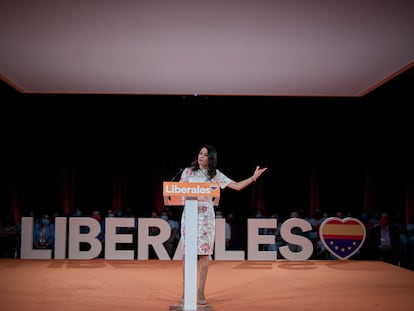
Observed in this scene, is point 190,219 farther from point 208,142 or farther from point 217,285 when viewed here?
point 208,142

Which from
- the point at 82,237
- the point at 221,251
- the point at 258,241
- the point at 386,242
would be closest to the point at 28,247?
the point at 82,237

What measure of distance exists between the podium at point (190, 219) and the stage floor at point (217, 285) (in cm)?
53

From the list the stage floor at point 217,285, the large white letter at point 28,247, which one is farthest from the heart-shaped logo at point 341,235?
A: the large white letter at point 28,247

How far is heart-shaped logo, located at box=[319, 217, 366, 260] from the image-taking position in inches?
293

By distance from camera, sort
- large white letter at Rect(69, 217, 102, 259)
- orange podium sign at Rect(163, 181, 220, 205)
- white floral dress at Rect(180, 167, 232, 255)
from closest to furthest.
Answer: orange podium sign at Rect(163, 181, 220, 205), white floral dress at Rect(180, 167, 232, 255), large white letter at Rect(69, 217, 102, 259)

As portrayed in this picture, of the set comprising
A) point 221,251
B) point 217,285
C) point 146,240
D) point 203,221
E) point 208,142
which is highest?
point 208,142

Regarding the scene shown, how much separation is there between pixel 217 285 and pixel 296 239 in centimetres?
232

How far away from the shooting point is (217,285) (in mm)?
5531

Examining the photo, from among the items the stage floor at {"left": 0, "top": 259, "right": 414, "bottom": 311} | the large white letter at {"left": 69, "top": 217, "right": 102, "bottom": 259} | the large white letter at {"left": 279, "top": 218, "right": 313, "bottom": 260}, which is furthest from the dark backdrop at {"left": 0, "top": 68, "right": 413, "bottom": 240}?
the stage floor at {"left": 0, "top": 259, "right": 414, "bottom": 311}

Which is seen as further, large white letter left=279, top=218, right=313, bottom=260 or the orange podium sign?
large white letter left=279, top=218, right=313, bottom=260

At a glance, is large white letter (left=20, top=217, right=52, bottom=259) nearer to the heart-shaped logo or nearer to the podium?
the podium

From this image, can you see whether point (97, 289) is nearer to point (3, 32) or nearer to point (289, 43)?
point (3, 32)

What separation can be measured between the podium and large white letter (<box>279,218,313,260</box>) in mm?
3710

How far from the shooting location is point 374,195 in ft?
39.8
